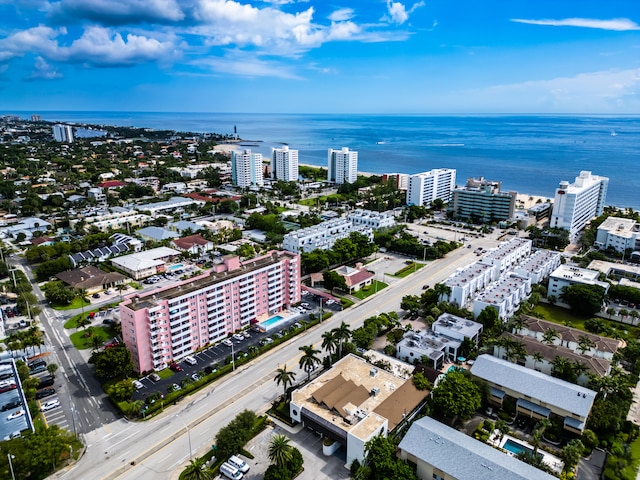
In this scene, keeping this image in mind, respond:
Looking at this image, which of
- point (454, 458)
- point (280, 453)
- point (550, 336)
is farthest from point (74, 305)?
point (550, 336)

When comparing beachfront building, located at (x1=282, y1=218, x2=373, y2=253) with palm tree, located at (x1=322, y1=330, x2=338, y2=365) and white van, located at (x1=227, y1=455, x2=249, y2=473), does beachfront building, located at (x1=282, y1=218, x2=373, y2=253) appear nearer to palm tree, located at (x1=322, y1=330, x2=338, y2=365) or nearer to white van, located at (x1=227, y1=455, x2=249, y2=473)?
palm tree, located at (x1=322, y1=330, x2=338, y2=365)

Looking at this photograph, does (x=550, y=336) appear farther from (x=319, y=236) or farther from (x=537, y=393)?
(x=319, y=236)

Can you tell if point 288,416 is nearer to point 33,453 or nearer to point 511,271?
point 33,453

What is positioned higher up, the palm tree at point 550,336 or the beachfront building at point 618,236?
the beachfront building at point 618,236

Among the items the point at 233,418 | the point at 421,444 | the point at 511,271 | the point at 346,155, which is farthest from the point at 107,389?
the point at 346,155

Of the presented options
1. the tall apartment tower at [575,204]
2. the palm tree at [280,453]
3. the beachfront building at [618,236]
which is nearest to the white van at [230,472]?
the palm tree at [280,453]

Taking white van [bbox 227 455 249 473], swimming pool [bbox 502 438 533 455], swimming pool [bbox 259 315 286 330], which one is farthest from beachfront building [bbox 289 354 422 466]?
swimming pool [bbox 259 315 286 330]

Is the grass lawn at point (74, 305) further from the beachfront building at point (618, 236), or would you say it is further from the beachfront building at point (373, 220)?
the beachfront building at point (618, 236)
